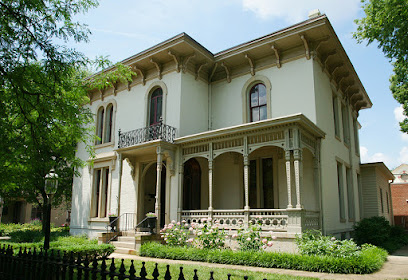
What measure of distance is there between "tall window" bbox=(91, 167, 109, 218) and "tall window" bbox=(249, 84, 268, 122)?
340 inches

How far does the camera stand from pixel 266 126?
39.1 feet

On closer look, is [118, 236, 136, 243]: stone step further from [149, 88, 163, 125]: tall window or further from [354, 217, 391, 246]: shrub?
[354, 217, 391, 246]: shrub

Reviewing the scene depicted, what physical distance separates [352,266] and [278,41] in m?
9.14

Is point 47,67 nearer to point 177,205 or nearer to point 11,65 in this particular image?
point 11,65

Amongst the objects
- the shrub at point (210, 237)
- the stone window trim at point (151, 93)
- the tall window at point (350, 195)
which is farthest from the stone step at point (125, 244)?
the tall window at point (350, 195)

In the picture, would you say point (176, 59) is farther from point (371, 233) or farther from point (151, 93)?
point (371, 233)

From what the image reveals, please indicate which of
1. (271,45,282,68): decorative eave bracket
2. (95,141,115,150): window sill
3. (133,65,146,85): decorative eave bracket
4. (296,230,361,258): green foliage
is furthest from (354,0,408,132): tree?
(95,141,115,150): window sill

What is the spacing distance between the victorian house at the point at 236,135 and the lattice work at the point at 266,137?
36 mm

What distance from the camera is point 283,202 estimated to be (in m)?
13.7

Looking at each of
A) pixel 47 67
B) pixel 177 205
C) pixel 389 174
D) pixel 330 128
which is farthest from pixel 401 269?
pixel 389 174

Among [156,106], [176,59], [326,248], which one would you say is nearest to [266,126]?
[326,248]

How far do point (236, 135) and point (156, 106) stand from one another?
A: 208 inches

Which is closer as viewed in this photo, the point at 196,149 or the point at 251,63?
the point at 196,149

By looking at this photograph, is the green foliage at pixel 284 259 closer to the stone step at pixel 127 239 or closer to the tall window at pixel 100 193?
the stone step at pixel 127 239
